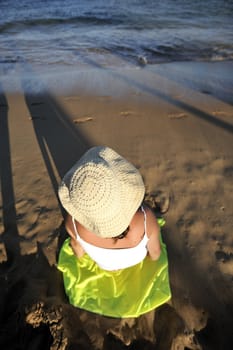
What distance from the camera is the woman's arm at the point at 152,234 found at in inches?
76.0

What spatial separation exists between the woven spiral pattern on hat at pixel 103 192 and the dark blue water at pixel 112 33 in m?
5.64

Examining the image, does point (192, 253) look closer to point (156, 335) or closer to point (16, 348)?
point (156, 335)

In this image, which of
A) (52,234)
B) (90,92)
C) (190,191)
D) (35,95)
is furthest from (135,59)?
(52,234)

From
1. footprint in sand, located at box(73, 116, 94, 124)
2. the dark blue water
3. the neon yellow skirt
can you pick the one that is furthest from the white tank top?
the dark blue water

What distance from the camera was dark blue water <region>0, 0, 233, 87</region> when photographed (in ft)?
23.6

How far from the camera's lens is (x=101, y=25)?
11.0 meters

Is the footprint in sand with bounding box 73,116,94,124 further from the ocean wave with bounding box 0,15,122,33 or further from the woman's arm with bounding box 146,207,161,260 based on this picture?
the ocean wave with bounding box 0,15,122,33

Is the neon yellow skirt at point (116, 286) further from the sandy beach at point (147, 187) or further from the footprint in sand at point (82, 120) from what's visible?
the footprint in sand at point (82, 120)

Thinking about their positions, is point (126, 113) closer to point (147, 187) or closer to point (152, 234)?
point (147, 187)

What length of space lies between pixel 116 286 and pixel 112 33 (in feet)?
30.4

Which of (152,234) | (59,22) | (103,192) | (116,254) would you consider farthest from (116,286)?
(59,22)

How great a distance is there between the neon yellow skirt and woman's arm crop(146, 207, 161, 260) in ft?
0.56

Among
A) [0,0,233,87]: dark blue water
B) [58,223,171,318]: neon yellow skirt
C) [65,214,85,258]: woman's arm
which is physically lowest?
[58,223,171,318]: neon yellow skirt

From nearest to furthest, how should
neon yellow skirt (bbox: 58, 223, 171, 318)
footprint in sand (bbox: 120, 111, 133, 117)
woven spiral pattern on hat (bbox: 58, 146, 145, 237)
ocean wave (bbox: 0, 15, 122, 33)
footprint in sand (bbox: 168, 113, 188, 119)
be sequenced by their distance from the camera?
woven spiral pattern on hat (bbox: 58, 146, 145, 237) → neon yellow skirt (bbox: 58, 223, 171, 318) → footprint in sand (bbox: 168, 113, 188, 119) → footprint in sand (bbox: 120, 111, 133, 117) → ocean wave (bbox: 0, 15, 122, 33)
